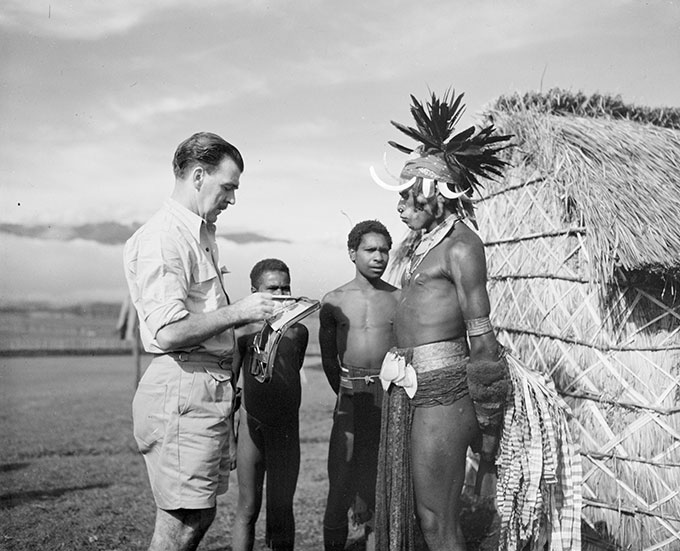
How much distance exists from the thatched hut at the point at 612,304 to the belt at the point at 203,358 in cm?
265

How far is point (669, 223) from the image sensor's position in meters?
4.28

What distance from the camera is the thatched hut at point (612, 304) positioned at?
4.39 metres

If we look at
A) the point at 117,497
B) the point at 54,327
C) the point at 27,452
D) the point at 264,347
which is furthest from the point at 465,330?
the point at 54,327

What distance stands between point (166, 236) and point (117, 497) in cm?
416

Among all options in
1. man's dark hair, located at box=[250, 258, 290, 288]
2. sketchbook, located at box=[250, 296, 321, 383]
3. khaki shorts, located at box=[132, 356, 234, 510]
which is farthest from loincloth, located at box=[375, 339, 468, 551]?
man's dark hair, located at box=[250, 258, 290, 288]

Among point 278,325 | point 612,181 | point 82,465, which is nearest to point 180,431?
point 278,325

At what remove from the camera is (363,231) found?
4.78m

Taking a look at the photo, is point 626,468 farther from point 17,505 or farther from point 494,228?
point 17,505

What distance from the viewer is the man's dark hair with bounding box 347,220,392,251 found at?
4762 mm

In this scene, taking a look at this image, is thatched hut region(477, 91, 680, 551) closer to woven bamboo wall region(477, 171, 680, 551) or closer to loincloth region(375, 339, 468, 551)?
woven bamboo wall region(477, 171, 680, 551)

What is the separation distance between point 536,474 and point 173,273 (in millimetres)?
2133

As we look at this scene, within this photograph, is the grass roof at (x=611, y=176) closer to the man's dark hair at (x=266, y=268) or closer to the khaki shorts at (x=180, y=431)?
the man's dark hair at (x=266, y=268)

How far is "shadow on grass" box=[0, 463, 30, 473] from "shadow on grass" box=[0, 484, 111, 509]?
1.09m

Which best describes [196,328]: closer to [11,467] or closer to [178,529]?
[178,529]
